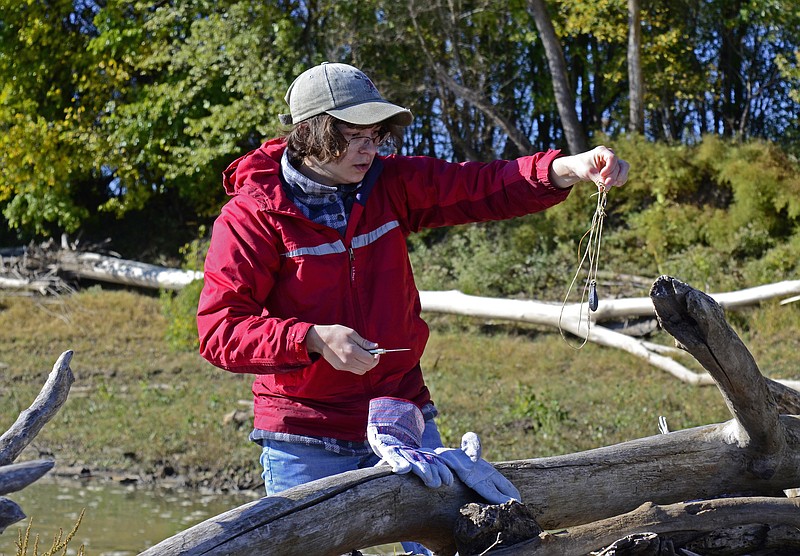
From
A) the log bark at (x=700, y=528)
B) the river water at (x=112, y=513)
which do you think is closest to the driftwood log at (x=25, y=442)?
the log bark at (x=700, y=528)

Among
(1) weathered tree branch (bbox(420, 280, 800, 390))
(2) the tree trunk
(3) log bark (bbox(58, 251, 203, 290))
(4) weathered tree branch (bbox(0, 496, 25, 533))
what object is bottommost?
(1) weathered tree branch (bbox(420, 280, 800, 390))

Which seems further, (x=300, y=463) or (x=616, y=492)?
(x=616, y=492)

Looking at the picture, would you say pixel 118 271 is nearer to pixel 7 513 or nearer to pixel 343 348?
pixel 343 348

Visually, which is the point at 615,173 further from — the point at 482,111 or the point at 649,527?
the point at 482,111

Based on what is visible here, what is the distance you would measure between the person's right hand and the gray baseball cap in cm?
72

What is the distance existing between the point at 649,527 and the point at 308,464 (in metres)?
1.06

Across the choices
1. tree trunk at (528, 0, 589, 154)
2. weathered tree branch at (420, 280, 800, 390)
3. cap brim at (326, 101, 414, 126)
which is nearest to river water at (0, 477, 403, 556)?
weathered tree branch at (420, 280, 800, 390)

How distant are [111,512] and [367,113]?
5341 mm

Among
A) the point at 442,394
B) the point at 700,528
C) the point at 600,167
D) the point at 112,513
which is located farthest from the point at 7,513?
the point at 442,394

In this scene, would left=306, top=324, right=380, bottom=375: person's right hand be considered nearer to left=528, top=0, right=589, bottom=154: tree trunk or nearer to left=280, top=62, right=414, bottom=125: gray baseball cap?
left=280, top=62, right=414, bottom=125: gray baseball cap

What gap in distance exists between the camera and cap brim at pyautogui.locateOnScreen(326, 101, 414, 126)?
10.4 feet

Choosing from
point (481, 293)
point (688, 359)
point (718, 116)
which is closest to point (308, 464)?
point (688, 359)

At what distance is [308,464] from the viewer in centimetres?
318

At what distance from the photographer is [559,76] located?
47.2 feet
